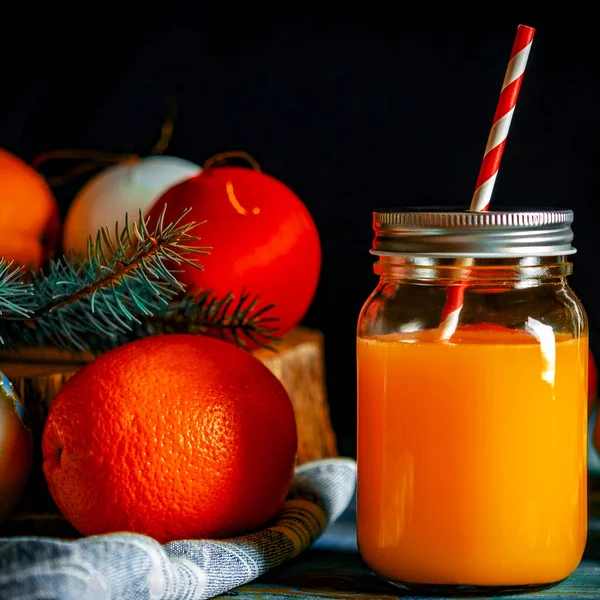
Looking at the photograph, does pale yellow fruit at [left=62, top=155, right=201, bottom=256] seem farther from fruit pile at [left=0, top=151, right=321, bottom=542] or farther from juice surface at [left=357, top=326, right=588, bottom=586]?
juice surface at [left=357, top=326, right=588, bottom=586]

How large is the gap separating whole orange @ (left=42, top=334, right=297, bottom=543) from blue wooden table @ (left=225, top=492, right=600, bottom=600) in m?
0.05

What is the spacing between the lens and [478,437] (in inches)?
26.2

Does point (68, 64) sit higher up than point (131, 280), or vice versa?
point (68, 64)

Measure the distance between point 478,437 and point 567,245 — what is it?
151mm

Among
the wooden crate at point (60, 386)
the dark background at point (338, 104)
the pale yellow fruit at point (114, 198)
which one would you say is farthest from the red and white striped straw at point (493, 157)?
the dark background at point (338, 104)

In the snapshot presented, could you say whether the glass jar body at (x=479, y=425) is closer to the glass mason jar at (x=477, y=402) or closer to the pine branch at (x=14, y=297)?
the glass mason jar at (x=477, y=402)

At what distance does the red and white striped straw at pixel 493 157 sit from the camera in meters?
0.68

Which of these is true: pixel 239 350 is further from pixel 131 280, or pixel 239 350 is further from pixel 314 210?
pixel 314 210

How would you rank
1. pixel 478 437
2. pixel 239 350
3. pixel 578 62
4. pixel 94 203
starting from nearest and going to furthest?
pixel 478 437, pixel 239 350, pixel 94 203, pixel 578 62

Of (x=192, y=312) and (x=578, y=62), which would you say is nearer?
(x=192, y=312)

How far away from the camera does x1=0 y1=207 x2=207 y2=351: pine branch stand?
2.45 ft

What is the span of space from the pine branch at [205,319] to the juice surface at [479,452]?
19cm

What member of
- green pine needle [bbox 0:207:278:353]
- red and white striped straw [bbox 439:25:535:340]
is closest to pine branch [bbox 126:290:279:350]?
green pine needle [bbox 0:207:278:353]

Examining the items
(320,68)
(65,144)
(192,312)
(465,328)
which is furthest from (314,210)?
(465,328)
